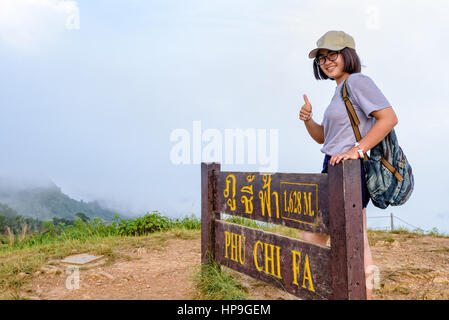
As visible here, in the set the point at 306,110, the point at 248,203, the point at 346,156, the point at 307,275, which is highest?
the point at 306,110

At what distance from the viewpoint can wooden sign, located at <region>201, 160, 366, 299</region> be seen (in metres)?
2.41

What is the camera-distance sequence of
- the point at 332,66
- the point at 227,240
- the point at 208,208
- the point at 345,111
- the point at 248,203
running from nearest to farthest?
the point at 345,111 < the point at 332,66 < the point at 248,203 < the point at 227,240 < the point at 208,208

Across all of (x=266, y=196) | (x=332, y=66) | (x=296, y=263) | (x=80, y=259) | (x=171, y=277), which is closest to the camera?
(x=296, y=263)

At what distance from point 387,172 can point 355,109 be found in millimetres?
513

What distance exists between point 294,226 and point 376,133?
3.10ft

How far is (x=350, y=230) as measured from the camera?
240cm

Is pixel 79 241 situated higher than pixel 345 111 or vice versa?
pixel 345 111

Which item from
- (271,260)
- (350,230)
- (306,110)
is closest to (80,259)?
(271,260)

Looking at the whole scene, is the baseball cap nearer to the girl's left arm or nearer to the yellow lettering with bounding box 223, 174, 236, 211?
the girl's left arm

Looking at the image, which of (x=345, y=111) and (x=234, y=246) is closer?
(x=345, y=111)

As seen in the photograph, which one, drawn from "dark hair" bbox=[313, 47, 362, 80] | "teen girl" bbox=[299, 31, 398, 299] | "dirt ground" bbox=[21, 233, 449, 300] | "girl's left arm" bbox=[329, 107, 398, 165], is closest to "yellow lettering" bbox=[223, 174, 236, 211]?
"teen girl" bbox=[299, 31, 398, 299]

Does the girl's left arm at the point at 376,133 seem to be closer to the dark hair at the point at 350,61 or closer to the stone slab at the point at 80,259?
the dark hair at the point at 350,61

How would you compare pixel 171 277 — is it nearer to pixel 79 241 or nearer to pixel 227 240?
pixel 227 240
